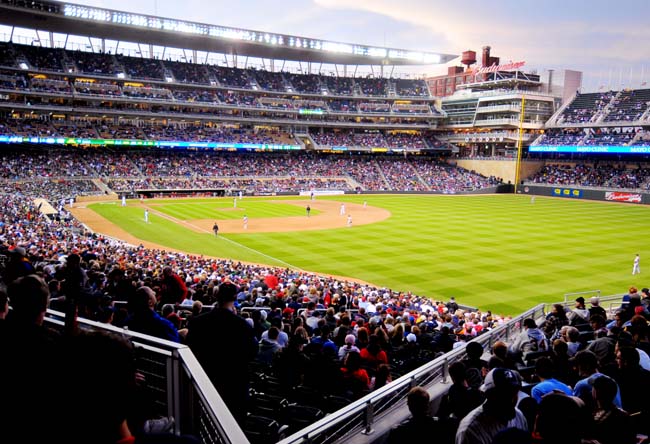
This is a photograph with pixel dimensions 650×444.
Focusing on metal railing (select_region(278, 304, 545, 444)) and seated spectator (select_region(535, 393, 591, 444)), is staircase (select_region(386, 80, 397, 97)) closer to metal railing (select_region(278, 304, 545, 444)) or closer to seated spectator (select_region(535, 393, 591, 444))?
metal railing (select_region(278, 304, 545, 444))

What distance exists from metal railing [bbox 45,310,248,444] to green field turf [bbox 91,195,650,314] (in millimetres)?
19946

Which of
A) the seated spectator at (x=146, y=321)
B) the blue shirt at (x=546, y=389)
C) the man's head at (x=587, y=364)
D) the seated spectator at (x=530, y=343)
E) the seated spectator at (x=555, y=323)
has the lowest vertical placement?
the seated spectator at (x=555, y=323)

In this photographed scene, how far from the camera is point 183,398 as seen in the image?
3.58m

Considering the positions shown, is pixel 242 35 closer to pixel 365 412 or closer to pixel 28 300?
pixel 365 412

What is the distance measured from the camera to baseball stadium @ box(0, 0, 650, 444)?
363 centimetres

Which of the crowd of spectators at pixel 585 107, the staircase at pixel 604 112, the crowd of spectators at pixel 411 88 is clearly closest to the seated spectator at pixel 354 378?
the staircase at pixel 604 112

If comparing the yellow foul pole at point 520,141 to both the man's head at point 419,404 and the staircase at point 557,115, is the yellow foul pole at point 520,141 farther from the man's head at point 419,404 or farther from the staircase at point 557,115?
the man's head at point 419,404

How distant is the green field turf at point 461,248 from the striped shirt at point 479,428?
61.7 feet

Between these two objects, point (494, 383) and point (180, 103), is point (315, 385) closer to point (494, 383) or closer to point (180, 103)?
point (494, 383)

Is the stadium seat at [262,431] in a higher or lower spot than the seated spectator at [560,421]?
lower

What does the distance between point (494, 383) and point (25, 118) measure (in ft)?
257

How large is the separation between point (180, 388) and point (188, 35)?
242 ft

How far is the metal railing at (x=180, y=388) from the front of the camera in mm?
3158

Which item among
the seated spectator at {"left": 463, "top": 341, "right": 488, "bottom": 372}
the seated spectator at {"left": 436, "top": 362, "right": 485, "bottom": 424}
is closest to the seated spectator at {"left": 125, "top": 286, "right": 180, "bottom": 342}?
the seated spectator at {"left": 436, "top": 362, "right": 485, "bottom": 424}
